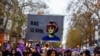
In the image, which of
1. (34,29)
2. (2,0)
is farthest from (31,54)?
(2,0)

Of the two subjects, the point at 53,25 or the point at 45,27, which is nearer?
the point at 53,25

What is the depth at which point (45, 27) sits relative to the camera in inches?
587

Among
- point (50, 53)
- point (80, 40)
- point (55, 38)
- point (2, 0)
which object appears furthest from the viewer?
point (80, 40)

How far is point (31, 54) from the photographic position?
52.2 feet

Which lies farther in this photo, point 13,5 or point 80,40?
point 80,40

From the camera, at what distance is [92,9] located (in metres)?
55.4

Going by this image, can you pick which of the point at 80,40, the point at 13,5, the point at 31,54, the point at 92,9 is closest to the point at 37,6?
the point at 13,5

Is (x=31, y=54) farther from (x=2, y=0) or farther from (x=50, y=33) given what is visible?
(x=2, y=0)

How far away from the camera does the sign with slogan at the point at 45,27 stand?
47.0ft

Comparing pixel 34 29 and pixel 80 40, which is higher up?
pixel 34 29

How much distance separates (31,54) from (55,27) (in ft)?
6.94

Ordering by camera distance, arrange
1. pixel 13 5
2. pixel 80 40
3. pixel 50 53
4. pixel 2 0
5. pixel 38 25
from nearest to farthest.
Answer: pixel 50 53
pixel 38 25
pixel 2 0
pixel 13 5
pixel 80 40

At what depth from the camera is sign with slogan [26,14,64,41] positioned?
14.3 m

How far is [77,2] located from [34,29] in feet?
116
